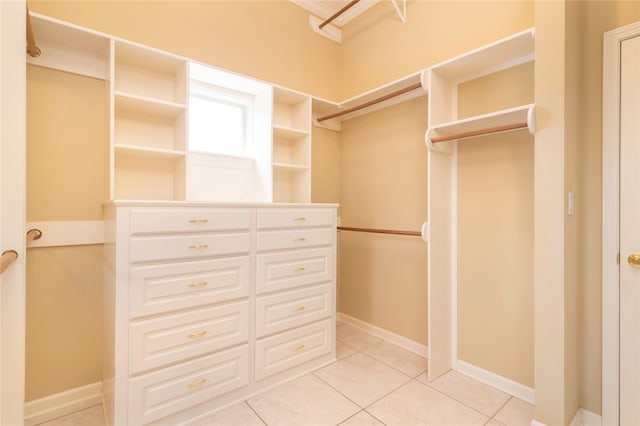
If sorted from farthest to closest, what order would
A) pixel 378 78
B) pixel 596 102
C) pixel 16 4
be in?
pixel 378 78 < pixel 596 102 < pixel 16 4

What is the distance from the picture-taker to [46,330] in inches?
68.9

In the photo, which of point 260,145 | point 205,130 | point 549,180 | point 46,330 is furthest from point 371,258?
point 46,330

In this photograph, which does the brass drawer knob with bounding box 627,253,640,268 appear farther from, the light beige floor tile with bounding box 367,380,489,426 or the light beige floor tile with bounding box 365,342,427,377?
the light beige floor tile with bounding box 365,342,427,377

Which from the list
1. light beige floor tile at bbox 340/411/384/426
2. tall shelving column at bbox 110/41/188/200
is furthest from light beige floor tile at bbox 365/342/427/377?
tall shelving column at bbox 110/41/188/200

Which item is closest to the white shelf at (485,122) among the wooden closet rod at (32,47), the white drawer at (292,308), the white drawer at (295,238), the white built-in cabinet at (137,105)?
the white drawer at (295,238)

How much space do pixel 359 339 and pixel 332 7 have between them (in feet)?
10.3

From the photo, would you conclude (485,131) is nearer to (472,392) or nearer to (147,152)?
(472,392)

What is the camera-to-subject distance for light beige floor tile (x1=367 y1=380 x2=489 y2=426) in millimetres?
1694

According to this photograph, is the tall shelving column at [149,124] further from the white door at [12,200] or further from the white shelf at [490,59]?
the white shelf at [490,59]

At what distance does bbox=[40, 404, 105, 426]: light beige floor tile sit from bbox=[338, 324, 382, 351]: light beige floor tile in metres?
1.76

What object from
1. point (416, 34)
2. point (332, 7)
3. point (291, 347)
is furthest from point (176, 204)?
point (332, 7)

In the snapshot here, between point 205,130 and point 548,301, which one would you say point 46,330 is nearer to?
point 205,130

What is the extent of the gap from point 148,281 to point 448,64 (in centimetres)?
222

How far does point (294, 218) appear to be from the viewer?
6.86 ft
